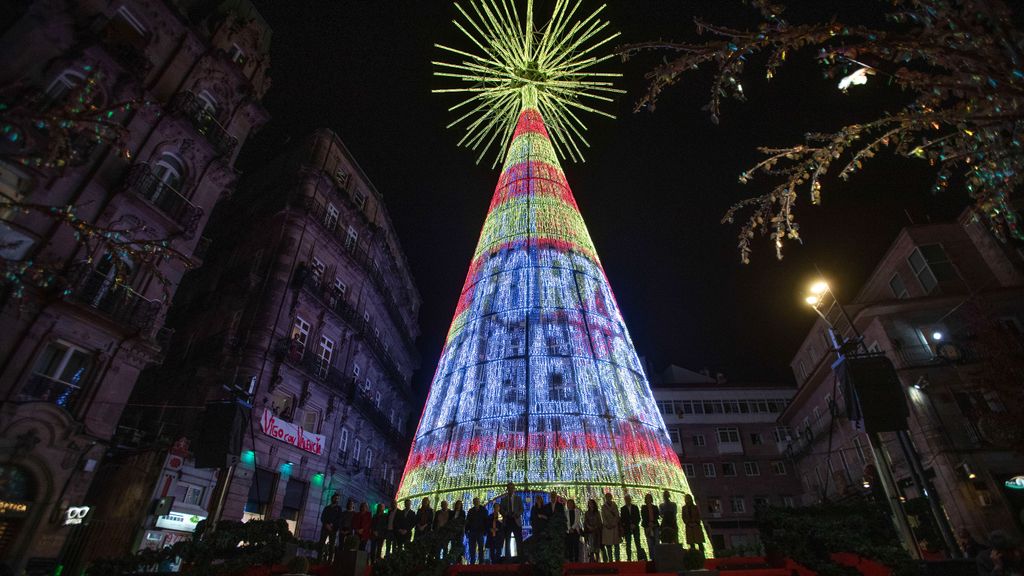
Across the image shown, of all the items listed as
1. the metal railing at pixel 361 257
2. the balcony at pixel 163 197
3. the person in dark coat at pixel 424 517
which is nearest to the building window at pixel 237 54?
the metal railing at pixel 361 257

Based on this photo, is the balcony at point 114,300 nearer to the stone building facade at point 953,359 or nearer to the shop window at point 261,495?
the shop window at point 261,495

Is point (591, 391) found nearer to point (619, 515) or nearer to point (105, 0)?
point (619, 515)

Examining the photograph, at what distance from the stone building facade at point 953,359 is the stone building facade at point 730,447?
8.72 m

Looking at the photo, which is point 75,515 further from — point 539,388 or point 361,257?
point 361,257

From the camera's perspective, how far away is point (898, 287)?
25.4 metres

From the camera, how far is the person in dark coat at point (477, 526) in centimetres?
926

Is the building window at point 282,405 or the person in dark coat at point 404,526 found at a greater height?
the building window at point 282,405

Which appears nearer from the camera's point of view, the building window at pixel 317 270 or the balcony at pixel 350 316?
the balcony at pixel 350 316

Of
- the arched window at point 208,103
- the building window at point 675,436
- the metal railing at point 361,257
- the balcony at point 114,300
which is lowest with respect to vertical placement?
the balcony at point 114,300

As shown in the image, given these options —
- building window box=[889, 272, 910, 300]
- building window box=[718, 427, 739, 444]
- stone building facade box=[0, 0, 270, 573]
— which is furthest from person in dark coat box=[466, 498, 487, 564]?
building window box=[718, 427, 739, 444]

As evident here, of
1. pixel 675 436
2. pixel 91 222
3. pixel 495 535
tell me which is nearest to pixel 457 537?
pixel 495 535

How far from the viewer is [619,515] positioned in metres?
9.30

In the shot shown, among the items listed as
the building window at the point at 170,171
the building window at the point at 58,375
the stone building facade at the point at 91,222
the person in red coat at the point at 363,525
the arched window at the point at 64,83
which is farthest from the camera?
the building window at the point at 170,171

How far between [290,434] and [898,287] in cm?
3104
